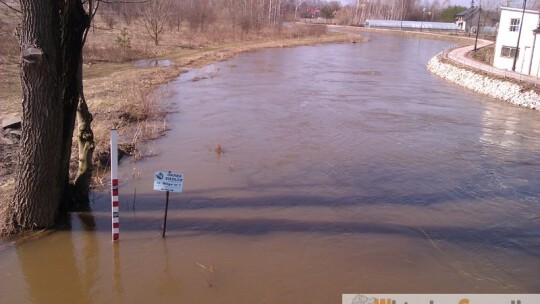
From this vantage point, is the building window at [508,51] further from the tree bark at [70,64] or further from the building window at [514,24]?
the tree bark at [70,64]

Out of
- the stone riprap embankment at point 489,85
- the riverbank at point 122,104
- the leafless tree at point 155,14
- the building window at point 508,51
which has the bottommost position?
the riverbank at point 122,104

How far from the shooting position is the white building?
88.7 feet

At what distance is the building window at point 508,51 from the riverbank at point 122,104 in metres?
20.7

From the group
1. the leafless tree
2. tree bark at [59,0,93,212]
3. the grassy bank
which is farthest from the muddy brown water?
the leafless tree

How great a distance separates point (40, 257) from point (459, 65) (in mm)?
32351

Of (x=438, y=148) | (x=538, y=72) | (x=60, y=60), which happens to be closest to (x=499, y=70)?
(x=538, y=72)

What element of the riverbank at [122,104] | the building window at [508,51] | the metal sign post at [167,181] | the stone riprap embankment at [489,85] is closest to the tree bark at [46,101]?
the riverbank at [122,104]

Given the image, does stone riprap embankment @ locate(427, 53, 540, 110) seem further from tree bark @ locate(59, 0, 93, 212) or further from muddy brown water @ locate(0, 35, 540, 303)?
tree bark @ locate(59, 0, 93, 212)

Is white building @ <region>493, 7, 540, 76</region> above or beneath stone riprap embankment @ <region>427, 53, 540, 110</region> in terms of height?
above

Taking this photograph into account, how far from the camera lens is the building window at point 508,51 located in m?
29.9

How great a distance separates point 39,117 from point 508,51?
3159cm

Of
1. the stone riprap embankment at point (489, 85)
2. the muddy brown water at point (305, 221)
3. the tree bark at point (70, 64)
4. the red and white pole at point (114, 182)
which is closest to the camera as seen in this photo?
the muddy brown water at point (305, 221)

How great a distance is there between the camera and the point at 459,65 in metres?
32.7

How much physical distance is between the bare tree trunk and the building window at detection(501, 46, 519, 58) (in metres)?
30.6
